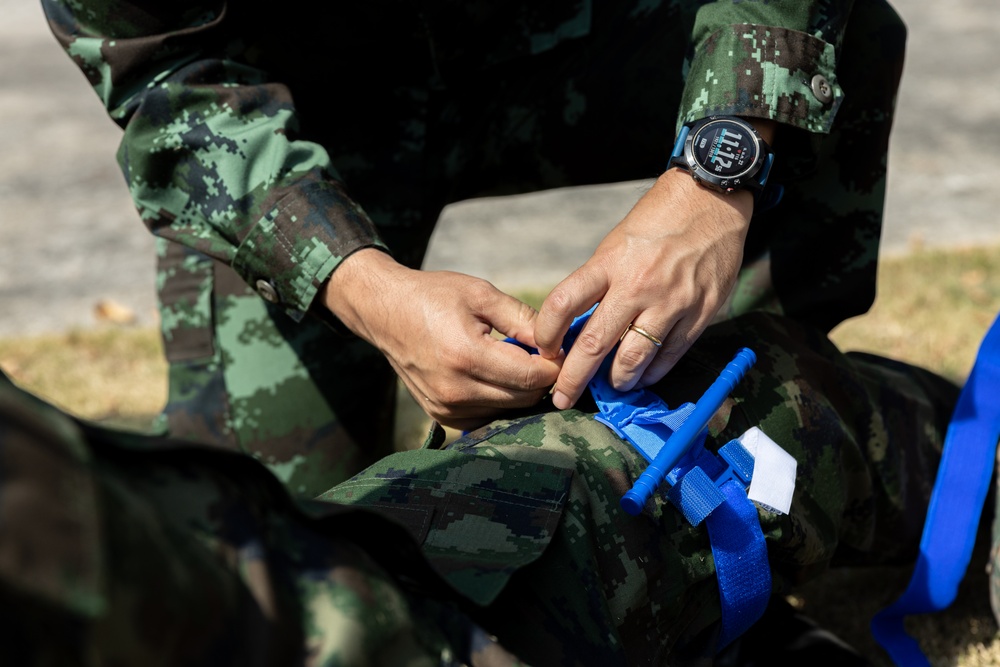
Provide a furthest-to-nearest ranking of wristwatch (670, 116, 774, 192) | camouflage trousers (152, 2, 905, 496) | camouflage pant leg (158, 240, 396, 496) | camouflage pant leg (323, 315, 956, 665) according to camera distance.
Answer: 1. camouflage pant leg (158, 240, 396, 496)
2. camouflage trousers (152, 2, 905, 496)
3. wristwatch (670, 116, 774, 192)
4. camouflage pant leg (323, 315, 956, 665)

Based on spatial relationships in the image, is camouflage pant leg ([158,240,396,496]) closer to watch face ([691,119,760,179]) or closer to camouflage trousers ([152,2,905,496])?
camouflage trousers ([152,2,905,496])

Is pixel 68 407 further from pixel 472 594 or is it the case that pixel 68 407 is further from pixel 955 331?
pixel 955 331

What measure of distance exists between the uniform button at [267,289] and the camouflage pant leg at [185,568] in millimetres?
798

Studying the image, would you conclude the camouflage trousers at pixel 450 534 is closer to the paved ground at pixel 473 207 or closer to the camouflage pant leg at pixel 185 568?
the camouflage pant leg at pixel 185 568

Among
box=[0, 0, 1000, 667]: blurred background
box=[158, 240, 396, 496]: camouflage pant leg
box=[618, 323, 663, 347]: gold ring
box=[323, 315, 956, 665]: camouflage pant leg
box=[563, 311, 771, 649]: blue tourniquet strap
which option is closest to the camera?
box=[323, 315, 956, 665]: camouflage pant leg

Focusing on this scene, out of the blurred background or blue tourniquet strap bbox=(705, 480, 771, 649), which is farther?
the blurred background

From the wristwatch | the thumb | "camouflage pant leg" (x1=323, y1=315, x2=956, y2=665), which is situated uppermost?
the wristwatch

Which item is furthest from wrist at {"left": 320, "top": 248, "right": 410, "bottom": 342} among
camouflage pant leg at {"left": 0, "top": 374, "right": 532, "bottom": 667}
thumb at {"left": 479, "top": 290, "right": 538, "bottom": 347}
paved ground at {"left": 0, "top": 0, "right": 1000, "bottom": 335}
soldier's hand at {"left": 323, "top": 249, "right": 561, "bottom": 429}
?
paved ground at {"left": 0, "top": 0, "right": 1000, "bottom": 335}

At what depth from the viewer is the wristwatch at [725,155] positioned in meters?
1.50

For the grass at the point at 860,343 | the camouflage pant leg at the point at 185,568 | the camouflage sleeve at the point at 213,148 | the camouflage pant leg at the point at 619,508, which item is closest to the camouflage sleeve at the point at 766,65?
the camouflage pant leg at the point at 619,508

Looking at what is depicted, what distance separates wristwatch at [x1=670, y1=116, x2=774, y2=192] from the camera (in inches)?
59.1

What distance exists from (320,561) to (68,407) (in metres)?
2.09

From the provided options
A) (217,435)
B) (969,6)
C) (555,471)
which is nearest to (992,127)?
(969,6)

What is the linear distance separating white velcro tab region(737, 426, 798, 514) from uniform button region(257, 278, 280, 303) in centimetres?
79
